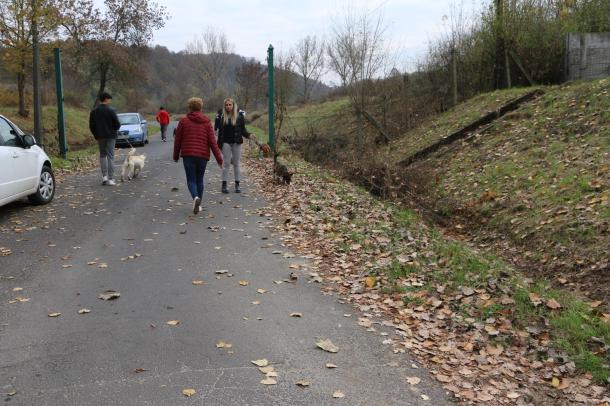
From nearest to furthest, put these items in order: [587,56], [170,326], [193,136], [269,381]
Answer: [269,381], [170,326], [193,136], [587,56]

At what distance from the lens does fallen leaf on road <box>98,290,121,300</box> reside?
17.6ft

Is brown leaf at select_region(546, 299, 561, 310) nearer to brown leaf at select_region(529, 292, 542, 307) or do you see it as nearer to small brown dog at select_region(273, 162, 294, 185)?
brown leaf at select_region(529, 292, 542, 307)

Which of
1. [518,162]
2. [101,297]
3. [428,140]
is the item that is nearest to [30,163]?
[101,297]

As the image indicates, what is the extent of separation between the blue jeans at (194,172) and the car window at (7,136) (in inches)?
110

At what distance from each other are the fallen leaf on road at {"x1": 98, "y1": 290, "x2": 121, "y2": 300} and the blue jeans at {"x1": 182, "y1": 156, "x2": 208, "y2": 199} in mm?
3855

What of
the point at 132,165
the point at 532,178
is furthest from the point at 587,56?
the point at 132,165

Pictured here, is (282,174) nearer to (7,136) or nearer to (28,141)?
(28,141)

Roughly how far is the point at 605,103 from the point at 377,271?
912 cm

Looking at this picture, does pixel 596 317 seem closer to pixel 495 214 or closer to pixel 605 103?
pixel 495 214

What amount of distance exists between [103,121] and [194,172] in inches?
147

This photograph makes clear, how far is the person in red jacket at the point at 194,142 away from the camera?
29.9 ft

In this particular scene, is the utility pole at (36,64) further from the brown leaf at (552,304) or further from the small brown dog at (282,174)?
the brown leaf at (552,304)

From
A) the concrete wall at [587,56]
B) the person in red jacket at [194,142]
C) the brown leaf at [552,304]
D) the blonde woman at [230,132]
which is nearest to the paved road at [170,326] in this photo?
the person in red jacket at [194,142]

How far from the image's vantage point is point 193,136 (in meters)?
9.14
